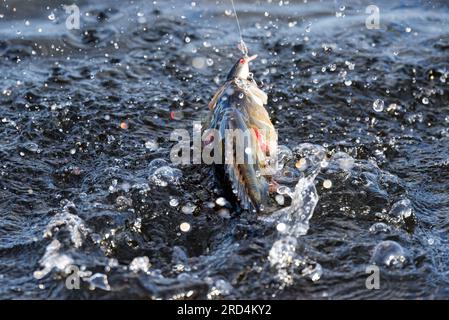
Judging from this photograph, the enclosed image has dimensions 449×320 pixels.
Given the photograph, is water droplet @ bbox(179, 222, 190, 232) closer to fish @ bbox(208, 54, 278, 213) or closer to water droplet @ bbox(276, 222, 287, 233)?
fish @ bbox(208, 54, 278, 213)

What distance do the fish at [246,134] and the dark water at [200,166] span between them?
0.19 metres

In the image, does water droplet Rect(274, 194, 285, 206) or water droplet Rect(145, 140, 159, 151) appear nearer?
water droplet Rect(274, 194, 285, 206)

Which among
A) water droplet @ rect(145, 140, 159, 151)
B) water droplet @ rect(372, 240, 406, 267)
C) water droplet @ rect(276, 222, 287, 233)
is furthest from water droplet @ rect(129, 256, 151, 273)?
water droplet @ rect(145, 140, 159, 151)

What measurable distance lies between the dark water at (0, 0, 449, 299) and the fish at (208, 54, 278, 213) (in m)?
0.19

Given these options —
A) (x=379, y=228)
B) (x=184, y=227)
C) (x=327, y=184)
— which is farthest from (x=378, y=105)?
(x=184, y=227)

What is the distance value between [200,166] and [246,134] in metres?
0.76

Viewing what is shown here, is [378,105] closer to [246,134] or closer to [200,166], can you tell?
[200,166]

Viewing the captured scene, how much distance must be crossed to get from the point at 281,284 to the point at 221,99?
1.44m

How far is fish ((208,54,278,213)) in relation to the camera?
404 centimetres

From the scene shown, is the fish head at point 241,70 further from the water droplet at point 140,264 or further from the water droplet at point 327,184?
the water droplet at point 140,264

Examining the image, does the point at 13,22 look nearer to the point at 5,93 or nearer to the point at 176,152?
the point at 5,93

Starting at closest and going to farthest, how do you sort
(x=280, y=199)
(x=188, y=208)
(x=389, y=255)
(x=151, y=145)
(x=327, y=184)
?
(x=389, y=255) → (x=280, y=199) → (x=188, y=208) → (x=327, y=184) → (x=151, y=145)

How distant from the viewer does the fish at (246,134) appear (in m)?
4.04

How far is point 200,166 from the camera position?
4945mm
